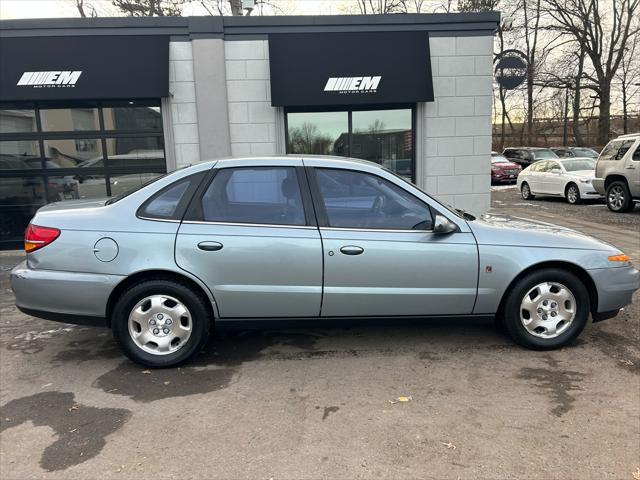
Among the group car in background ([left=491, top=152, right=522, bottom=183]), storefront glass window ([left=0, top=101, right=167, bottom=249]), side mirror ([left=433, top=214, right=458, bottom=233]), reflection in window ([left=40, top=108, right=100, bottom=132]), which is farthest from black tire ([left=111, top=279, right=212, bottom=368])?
car in background ([left=491, top=152, right=522, bottom=183])

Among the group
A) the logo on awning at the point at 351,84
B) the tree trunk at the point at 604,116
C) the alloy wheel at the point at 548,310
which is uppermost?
the tree trunk at the point at 604,116

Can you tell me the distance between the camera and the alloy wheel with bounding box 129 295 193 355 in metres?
3.81

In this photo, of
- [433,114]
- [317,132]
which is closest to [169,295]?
[317,132]

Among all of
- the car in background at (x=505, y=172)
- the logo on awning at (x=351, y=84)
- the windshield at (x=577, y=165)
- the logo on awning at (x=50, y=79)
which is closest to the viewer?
the logo on awning at (x=50, y=79)

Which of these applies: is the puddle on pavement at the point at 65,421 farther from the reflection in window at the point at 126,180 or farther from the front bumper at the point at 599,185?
the front bumper at the point at 599,185

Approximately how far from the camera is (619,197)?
12.8 m

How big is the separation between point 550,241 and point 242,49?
20.2 ft

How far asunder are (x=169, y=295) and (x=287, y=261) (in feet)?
3.04

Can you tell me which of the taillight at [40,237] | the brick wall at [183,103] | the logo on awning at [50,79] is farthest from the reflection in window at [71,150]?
the taillight at [40,237]

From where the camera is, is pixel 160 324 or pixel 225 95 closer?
pixel 160 324

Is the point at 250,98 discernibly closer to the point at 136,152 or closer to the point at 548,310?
the point at 136,152

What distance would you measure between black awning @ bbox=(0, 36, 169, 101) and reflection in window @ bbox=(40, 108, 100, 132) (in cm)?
63

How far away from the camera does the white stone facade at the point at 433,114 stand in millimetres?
8297

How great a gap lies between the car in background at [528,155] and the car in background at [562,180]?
7663 mm
